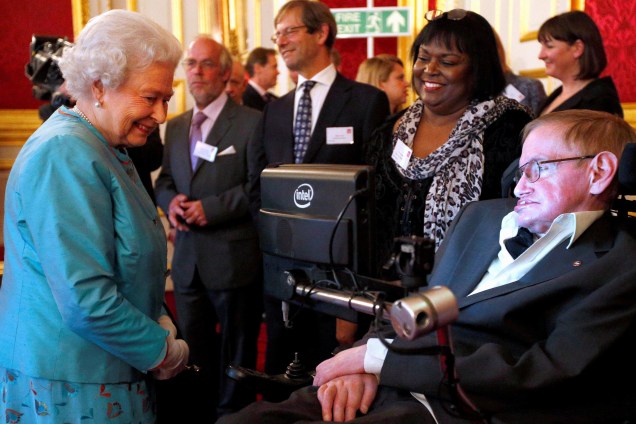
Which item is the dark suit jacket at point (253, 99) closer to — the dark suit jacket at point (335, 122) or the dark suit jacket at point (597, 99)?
the dark suit jacket at point (335, 122)

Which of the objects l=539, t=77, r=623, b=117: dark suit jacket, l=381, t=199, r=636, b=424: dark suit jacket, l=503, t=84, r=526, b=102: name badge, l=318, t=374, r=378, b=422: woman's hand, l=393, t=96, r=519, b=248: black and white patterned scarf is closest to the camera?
l=381, t=199, r=636, b=424: dark suit jacket

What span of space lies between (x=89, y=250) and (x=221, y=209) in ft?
6.60

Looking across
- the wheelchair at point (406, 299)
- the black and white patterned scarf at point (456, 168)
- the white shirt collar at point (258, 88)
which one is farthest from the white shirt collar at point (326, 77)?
the white shirt collar at point (258, 88)

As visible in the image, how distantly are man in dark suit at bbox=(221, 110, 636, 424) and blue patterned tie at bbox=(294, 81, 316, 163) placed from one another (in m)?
1.40

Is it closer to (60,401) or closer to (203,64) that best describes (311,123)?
(203,64)

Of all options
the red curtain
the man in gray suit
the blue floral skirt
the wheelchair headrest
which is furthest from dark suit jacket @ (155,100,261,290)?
the red curtain

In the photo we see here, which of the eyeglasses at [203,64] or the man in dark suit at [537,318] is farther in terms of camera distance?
the eyeglasses at [203,64]

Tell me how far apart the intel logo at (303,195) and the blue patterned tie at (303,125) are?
2123 mm

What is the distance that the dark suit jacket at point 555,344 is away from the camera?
162cm

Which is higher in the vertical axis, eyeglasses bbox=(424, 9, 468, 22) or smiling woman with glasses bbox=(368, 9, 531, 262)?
eyeglasses bbox=(424, 9, 468, 22)

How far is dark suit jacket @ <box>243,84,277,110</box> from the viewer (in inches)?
226

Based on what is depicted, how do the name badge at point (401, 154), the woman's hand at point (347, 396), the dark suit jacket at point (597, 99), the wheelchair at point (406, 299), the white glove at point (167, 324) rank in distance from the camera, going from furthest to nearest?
the dark suit jacket at point (597, 99)
the name badge at point (401, 154)
the white glove at point (167, 324)
the woman's hand at point (347, 396)
the wheelchair at point (406, 299)

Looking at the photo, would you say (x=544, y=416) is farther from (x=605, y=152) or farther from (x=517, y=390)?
(x=605, y=152)

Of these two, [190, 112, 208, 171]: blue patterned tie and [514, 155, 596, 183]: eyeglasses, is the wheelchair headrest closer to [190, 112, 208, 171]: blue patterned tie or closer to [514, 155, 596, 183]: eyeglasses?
[514, 155, 596, 183]: eyeglasses
